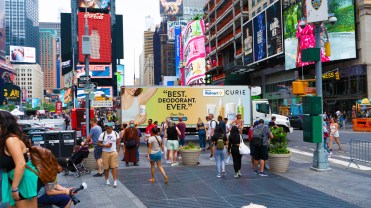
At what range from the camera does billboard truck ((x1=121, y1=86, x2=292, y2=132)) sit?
23859mm

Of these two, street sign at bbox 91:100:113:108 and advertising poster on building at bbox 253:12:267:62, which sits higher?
advertising poster on building at bbox 253:12:267:62

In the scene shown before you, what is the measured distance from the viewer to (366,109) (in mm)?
35625

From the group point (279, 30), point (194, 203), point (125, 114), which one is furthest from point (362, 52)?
point (194, 203)

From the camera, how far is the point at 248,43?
60.5 m

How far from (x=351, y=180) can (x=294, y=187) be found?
75.8 inches

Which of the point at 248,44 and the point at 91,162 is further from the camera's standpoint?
the point at 248,44

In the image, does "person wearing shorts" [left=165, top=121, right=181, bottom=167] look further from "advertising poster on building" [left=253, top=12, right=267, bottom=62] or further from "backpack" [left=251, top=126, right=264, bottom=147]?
"advertising poster on building" [left=253, top=12, right=267, bottom=62]

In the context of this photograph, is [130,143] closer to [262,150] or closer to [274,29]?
[262,150]

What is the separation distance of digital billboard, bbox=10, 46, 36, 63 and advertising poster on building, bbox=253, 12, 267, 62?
444ft

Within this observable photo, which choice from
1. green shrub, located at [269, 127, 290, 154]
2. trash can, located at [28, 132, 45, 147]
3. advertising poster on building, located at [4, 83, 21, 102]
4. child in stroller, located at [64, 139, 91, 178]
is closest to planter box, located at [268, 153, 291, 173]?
green shrub, located at [269, 127, 290, 154]

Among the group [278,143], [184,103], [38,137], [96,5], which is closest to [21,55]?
[96,5]

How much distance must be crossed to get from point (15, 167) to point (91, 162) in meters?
8.99

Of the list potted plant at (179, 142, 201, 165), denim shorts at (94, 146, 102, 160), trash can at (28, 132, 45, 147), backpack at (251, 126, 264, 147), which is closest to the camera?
backpack at (251, 126, 264, 147)

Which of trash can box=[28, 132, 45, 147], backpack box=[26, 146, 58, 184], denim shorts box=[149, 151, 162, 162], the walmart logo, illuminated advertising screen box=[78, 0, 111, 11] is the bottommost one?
denim shorts box=[149, 151, 162, 162]
